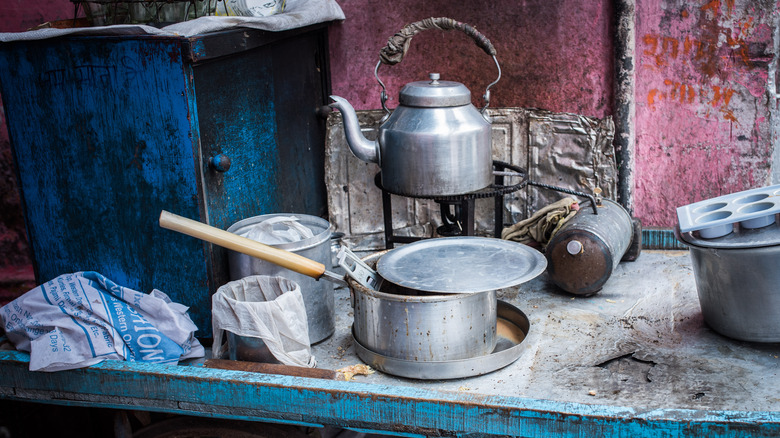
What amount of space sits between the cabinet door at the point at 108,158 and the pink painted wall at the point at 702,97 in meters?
2.35

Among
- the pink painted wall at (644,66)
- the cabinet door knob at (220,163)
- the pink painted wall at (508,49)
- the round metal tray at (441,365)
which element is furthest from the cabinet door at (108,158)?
the pink painted wall at (508,49)

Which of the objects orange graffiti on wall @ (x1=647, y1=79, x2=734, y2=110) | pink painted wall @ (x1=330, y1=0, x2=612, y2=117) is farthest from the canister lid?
pink painted wall @ (x1=330, y1=0, x2=612, y2=117)

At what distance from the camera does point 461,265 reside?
270 centimetres

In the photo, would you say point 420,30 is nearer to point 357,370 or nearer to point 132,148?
point 132,148

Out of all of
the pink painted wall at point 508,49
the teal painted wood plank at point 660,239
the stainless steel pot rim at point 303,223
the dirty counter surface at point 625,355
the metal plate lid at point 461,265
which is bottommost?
the dirty counter surface at point 625,355

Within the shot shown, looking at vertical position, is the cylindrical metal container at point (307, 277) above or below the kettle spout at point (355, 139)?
below

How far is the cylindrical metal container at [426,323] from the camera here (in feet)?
8.16

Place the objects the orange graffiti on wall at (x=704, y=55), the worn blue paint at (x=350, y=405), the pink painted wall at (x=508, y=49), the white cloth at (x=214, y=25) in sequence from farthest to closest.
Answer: the pink painted wall at (x=508, y=49) < the orange graffiti on wall at (x=704, y=55) < the white cloth at (x=214, y=25) < the worn blue paint at (x=350, y=405)

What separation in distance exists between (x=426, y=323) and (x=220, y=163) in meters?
1.03

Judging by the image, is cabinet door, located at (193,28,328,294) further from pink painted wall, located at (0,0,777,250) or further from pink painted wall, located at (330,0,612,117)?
pink painted wall, located at (0,0,777,250)

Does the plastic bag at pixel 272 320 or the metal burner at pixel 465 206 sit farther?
the metal burner at pixel 465 206

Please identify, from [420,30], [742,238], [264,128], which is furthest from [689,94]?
[264,128]

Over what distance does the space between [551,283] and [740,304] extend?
3.21 ft

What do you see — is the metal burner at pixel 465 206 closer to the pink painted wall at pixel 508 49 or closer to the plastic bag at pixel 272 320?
the pink painted wall at pixel 508 49
